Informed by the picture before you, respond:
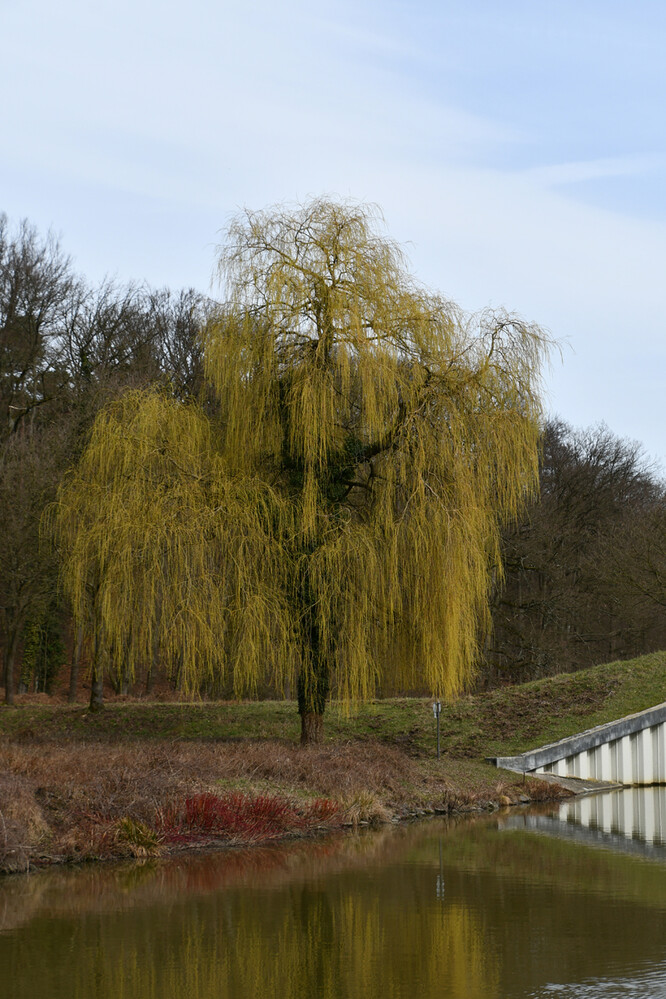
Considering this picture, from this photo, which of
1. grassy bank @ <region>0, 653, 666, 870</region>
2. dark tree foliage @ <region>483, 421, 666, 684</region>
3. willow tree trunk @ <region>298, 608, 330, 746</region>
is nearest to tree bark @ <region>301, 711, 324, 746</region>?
willow tree trunk @ <region>298, 608, 330, 746</region>

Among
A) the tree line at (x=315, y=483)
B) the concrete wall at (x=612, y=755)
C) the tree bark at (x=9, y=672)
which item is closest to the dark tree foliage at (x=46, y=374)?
the tree bark at (x=9, y=672)

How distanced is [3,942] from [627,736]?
60.0 ft

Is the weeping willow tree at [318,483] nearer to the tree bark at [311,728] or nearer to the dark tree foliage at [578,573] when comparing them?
the tree bark at [311,728]

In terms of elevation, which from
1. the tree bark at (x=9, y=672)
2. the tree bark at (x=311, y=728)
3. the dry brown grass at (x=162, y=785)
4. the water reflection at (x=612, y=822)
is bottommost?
the water reflection at (x=612, y=822)

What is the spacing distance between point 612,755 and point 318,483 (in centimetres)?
934

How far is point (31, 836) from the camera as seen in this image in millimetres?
13094

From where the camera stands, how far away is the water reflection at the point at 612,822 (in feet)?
49.0

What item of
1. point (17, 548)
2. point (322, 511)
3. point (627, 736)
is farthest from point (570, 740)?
point (17, 548)

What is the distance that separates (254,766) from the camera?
16984mm

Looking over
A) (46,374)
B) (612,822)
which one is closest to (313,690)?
(612,822)

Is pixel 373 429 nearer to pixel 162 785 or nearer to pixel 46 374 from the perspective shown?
pixel 162 785

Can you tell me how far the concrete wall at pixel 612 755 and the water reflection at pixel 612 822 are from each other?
1113mm

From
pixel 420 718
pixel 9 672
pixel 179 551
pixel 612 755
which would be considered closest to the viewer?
pixel 179 551

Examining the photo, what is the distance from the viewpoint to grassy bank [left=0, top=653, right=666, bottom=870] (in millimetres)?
13766
